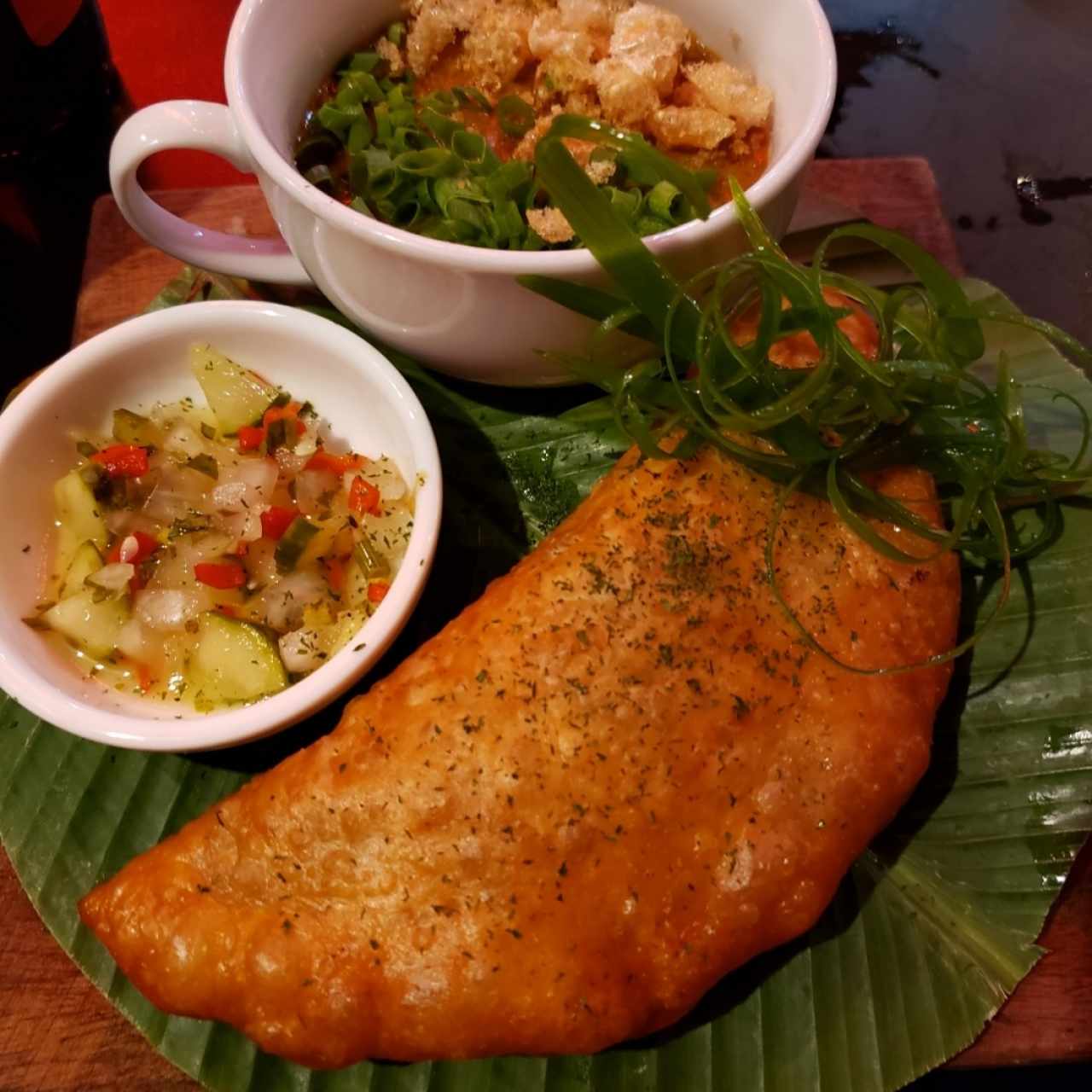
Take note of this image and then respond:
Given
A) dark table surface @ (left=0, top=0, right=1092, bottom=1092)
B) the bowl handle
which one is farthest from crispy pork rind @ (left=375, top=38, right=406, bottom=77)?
dark table surface @ (left=0, top=0, right=1092, bottom=1092)

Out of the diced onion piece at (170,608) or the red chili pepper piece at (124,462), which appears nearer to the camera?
the diced onion piece at (170,608)

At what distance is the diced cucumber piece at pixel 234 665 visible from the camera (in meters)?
1.83

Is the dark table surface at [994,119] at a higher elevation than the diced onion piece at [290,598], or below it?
below

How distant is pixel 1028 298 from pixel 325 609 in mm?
2826

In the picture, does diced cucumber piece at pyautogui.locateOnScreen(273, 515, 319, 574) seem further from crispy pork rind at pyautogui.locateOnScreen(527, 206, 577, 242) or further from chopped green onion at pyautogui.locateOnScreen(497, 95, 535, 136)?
chopped green onion at pyautogui.locateOnScreen(497, 95, 535, 136)

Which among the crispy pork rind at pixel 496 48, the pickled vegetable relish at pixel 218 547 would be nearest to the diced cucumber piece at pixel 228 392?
the pickled vegetable relish at pixel 218 547

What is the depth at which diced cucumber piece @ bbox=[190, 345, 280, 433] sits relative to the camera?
6.97 feet

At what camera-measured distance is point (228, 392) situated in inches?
83.5

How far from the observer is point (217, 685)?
72.9 inches

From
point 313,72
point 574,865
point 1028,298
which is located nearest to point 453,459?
point 313,72

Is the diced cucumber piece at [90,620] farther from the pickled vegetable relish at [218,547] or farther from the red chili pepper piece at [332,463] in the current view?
the red chili pepper piece at [332,463]

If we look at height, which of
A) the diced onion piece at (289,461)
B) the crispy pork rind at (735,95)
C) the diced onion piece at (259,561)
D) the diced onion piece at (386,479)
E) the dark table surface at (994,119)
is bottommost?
the dark table surface at (994,119)

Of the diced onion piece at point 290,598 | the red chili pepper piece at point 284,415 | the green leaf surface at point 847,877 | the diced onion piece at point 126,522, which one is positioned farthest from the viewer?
the red chili pepper piece at point 284,415

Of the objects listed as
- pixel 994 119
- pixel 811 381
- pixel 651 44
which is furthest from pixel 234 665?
pixel 994 119
